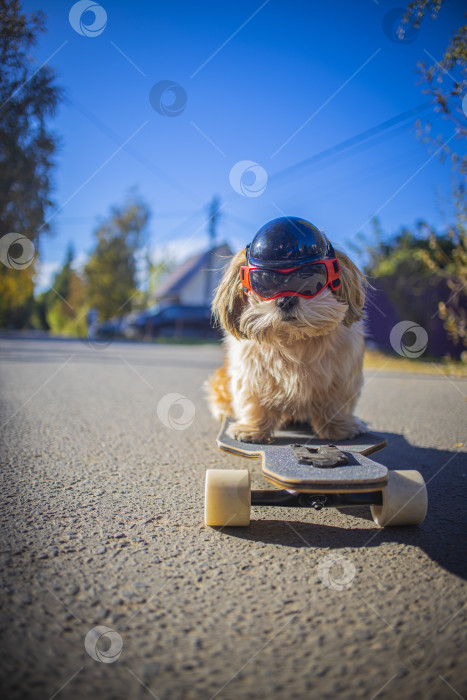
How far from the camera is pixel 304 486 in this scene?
1.57m

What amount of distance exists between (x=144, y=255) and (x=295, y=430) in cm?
3124

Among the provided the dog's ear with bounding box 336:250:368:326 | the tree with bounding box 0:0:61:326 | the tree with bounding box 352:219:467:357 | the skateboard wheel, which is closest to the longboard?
the skateboard wheel

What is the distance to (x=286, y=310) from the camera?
2.09 metres

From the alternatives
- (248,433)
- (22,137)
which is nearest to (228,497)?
(248,433)

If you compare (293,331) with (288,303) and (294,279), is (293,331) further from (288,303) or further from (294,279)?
(294,279)

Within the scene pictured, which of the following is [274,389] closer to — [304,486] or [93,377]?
[304,486]

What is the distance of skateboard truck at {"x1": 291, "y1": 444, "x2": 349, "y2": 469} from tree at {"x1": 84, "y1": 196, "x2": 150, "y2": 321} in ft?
98.3

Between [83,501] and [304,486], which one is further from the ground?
[304,486]

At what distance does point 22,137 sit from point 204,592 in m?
6.60

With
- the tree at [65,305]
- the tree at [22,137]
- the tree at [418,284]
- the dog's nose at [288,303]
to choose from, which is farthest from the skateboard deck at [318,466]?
the tree at [65,305]

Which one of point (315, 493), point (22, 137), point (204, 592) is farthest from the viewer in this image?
point (22, 137)

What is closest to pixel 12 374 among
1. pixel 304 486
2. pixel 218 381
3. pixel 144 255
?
pixel 218 381

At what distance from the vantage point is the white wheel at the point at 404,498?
1756 mm

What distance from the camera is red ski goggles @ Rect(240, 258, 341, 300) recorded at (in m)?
2.09
